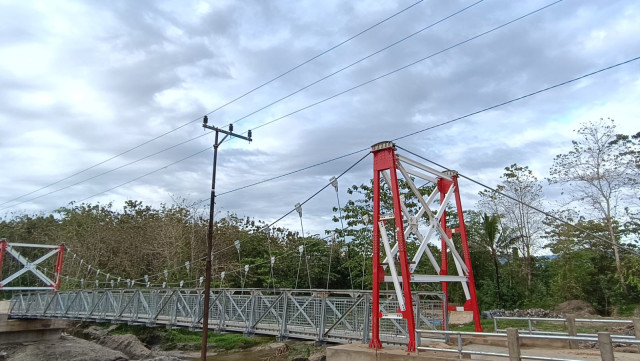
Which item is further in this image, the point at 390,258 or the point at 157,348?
the point at 157,348

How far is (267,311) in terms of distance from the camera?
38.2 ft

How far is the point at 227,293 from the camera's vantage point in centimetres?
1400

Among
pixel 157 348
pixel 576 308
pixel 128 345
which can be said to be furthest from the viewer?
pixel 157 348

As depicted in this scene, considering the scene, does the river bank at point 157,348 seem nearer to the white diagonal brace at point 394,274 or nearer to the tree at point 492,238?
the tree at point 492,238

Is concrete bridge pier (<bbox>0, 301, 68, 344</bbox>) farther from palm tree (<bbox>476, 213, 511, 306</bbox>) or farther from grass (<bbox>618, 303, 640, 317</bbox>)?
grass (<bbox>618, 303, 640, 317</bbox>)

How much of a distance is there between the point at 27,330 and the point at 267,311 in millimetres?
20441

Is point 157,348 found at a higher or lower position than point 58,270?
lower

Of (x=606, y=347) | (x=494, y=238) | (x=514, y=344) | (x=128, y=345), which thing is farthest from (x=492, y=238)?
(x=128, y=345)

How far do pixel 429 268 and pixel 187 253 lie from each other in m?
16.8

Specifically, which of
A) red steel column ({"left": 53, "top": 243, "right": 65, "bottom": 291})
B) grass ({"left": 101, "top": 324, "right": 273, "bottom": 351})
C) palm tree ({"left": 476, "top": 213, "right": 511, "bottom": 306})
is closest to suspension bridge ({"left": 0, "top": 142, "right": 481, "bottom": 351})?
grass ({"left": 101, "top": 324, "right": 273, "bottom": 351})

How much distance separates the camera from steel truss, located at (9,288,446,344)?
31.5 ft

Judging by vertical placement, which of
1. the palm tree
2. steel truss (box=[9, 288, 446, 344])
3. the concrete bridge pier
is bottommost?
the concrete bridge pier

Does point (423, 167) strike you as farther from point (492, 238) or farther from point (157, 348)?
point (157, 348)

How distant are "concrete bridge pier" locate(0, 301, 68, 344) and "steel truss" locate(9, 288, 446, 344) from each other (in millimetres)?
3630
